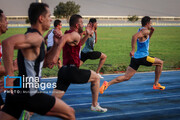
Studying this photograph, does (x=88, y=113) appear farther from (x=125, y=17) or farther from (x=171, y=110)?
(x=125, y=17)

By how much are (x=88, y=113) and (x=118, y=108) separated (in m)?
0.71

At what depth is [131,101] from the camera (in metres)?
6.04

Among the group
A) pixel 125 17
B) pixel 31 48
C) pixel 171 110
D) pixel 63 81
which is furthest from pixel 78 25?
pixel 125 17

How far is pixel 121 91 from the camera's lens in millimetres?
7047

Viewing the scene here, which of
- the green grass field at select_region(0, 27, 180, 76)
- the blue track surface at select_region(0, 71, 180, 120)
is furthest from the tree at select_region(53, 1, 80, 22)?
the blue track surface at select_region(0, 71, 180, 120)

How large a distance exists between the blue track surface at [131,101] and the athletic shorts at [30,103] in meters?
1.93

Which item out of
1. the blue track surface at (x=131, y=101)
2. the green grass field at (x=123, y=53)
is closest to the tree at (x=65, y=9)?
the green grass field at (x=123, y=53)

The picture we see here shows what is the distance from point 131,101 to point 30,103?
351 cm

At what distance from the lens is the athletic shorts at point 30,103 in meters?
2.94

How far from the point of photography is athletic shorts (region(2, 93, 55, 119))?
9.63 feet

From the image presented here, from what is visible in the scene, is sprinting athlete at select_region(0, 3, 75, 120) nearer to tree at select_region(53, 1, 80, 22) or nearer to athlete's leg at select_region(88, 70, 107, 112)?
athlete's leg at select_region(88, 70, 107, 112)

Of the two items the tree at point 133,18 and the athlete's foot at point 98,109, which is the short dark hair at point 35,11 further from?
the tree at point 133,18

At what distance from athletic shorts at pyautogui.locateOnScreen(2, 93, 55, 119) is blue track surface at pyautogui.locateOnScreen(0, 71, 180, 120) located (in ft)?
6.32

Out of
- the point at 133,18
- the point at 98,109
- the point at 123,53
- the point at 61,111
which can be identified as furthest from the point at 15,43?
the point at 133,18
